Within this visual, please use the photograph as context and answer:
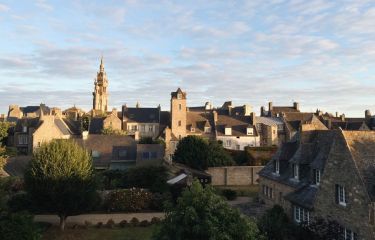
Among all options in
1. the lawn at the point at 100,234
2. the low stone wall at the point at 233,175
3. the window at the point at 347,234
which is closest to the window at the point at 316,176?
the window at the point at 347,234

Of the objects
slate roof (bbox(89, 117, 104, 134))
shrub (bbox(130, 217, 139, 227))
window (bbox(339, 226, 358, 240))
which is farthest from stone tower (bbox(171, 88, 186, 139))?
window (bbox(339, 226, 358, 240))

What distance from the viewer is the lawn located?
97.5 feet

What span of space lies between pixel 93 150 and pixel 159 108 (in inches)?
1145

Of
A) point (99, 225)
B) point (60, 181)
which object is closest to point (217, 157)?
point (99, 225)

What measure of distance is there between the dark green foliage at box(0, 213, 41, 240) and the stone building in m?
15.8

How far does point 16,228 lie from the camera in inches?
854

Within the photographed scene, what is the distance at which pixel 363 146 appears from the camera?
67.1 ft

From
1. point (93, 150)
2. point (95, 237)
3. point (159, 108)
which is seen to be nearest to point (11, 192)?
point (95, 237)

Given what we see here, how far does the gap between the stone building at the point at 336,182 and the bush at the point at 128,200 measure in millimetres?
12796

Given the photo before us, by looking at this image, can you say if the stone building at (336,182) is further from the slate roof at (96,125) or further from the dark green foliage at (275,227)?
the slate roof at (96,125)

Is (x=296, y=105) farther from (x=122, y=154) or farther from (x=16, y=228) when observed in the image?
(x=16, y=228)

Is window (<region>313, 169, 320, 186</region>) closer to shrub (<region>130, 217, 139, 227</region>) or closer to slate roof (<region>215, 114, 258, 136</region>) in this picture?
shrub (<region>130, 217, 139, 227</region>)

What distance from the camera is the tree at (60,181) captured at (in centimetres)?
3078

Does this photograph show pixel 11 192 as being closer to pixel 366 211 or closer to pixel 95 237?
pixel 95 237
